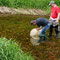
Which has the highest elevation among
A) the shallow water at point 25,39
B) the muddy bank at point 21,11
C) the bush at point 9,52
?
the bush at point 9,52

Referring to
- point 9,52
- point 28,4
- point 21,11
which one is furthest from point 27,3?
point 9,52

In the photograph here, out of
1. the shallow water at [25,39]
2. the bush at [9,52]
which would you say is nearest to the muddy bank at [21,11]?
the shallow water at [25,39]

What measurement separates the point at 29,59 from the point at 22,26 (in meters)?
5.89

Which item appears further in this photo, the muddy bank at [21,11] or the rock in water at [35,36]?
the muddy bank at [21,11]

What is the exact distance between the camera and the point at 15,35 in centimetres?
963

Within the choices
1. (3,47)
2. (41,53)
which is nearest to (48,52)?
(41,53)

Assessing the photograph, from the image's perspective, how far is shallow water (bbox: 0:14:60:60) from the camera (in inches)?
283

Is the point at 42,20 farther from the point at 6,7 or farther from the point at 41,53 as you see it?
the point at 6,7

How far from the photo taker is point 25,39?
9.05 metres

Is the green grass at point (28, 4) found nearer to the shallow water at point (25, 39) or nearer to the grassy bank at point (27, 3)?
the grassy bank at point (27, 3)

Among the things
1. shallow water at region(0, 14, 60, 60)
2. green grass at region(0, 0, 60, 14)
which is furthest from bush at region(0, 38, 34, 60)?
green grass at region(0, 0, 60, 14)

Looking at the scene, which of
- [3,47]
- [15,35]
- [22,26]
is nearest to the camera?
[3,47]

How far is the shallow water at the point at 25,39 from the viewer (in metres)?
7.20

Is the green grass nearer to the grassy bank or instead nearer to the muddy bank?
the grassy bank
